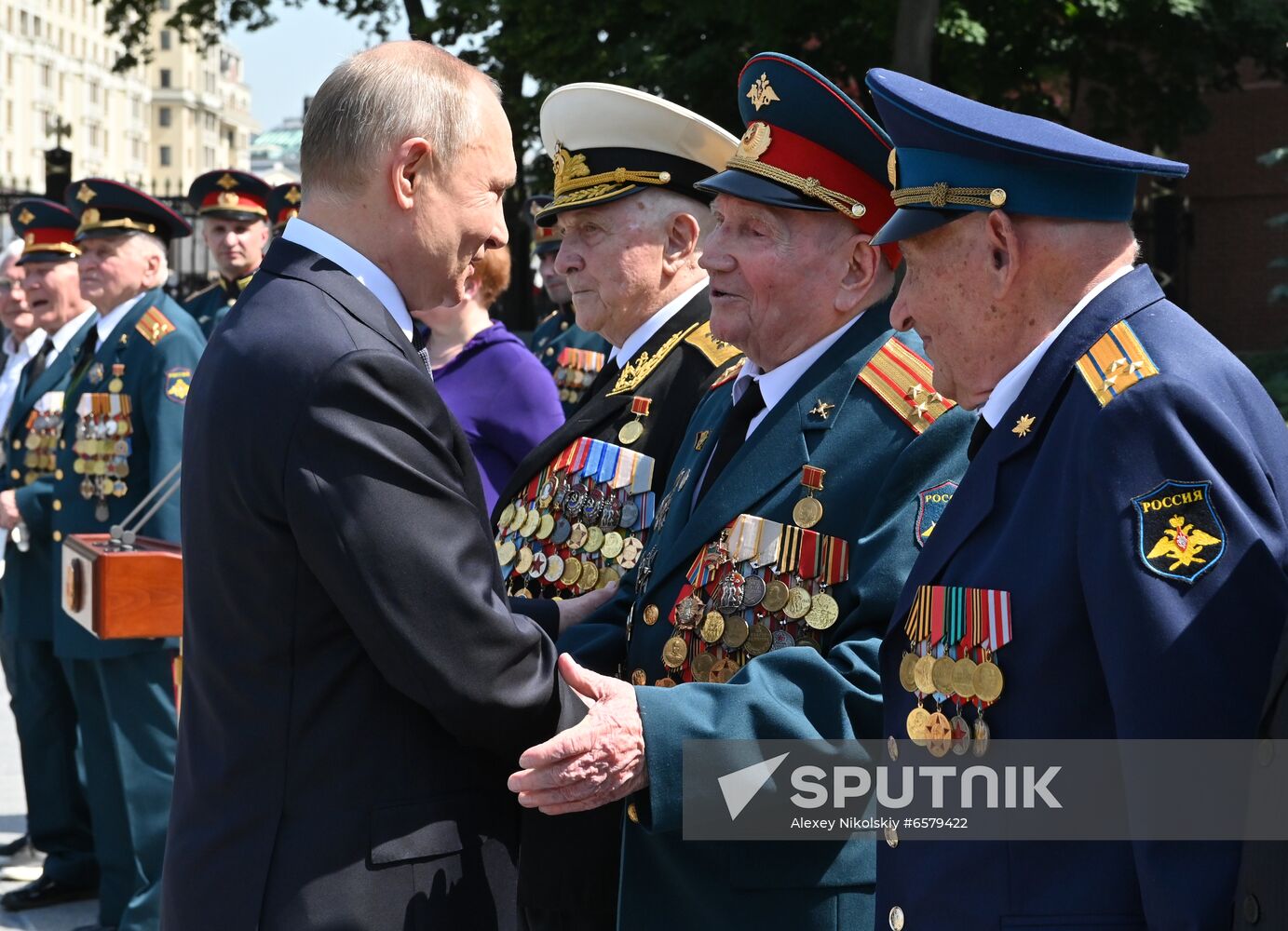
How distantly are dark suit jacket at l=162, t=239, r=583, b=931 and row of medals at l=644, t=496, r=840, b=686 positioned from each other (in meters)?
0.50

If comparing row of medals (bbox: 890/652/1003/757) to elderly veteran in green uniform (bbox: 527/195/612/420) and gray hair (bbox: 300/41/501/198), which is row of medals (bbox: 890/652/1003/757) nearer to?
gray hair (bbox: 300/41/501/198)

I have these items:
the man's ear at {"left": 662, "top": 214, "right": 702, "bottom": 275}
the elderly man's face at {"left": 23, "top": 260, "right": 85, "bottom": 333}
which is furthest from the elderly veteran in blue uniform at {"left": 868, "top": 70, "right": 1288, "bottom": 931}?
the elderly man's face at {"left": 23, "top": 260, "right": 85, "bottom": 333}

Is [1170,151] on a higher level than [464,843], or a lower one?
higher

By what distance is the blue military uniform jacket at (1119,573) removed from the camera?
183cm

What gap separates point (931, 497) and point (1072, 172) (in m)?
0.70

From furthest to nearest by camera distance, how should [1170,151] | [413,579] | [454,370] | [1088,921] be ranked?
[1170,151] < [454,370] < [413,579] < [1088,921]

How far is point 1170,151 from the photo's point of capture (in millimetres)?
19000

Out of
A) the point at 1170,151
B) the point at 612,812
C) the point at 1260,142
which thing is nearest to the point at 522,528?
the point at 612,812

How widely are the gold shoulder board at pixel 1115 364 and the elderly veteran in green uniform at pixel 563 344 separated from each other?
3.91m

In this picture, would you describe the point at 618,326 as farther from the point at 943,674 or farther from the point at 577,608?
the point at 943,674

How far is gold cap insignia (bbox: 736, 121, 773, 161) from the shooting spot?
10.0 ft

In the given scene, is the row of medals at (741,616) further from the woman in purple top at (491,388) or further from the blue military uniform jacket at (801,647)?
the woman in purple top at (491,388)

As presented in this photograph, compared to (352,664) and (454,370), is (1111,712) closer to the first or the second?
(352,664)

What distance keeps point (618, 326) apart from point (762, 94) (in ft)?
2.87
